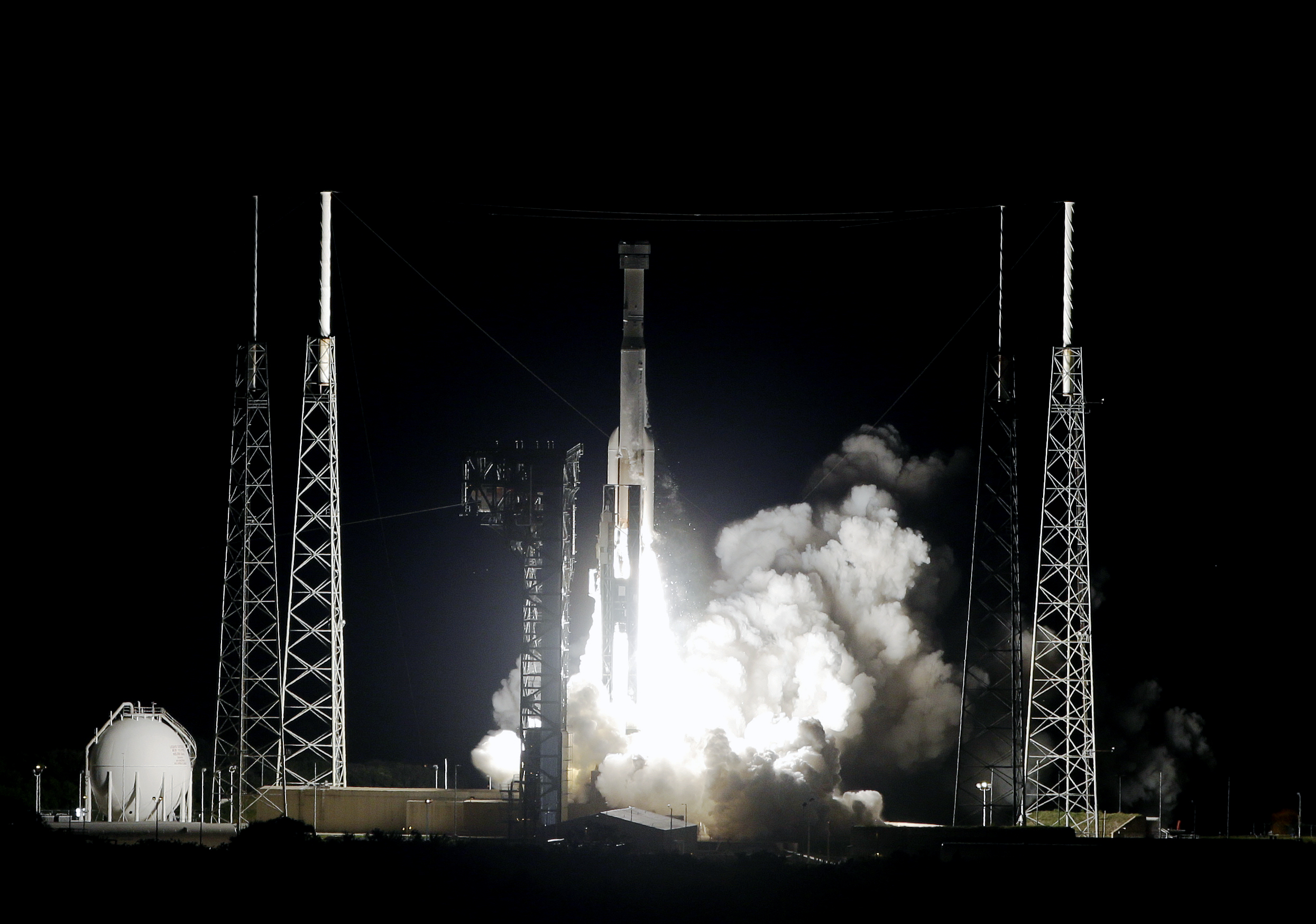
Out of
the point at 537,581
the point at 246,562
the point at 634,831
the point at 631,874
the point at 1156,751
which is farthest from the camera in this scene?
the point at 1156,751

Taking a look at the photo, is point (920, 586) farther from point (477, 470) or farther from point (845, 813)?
point (477, 470)

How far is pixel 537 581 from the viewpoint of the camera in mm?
44281

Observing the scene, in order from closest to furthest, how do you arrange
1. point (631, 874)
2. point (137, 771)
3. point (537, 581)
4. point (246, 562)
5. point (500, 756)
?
point (631, 874) < point (537, 581) < point (246, 562) < point (137, 771) < point (500, 756)

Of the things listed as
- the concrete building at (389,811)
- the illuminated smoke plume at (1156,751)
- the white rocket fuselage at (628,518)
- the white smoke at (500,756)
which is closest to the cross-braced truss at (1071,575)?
the white rocket fuselage at (628,518)

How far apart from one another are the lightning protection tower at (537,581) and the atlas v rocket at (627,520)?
546cm

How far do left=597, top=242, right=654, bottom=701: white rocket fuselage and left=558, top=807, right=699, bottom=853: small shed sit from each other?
7.30 metres

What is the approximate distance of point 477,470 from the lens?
44.7m

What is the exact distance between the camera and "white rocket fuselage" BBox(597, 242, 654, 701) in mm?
50094

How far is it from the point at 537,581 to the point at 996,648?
1101cm

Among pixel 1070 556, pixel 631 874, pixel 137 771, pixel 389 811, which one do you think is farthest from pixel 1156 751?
pixel 137 771

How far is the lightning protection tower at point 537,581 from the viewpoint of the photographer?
44.1m

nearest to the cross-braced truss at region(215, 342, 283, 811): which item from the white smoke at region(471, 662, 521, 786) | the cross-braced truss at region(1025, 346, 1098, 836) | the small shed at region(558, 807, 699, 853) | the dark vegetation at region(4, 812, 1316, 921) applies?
the dark vegetation at region(4, 812, 1316, 921)

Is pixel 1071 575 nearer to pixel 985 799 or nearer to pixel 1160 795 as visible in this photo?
pixel 985 799

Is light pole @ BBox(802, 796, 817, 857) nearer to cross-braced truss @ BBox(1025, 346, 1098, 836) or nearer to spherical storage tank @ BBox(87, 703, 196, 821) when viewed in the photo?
cross-braced truss @ BBox(1025, 346, 1098, 836)
